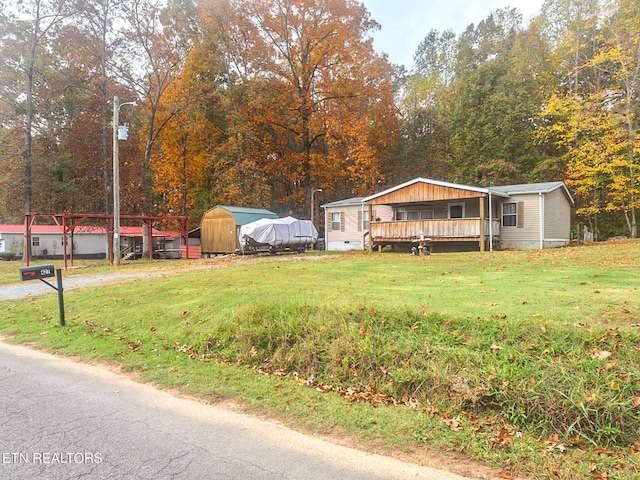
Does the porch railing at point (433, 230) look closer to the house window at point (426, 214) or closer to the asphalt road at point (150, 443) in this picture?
the house window at point (426, 214)

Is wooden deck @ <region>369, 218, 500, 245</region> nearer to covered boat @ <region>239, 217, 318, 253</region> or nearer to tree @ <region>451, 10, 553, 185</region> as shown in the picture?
covered boat @ <region>239, 217, 318, 253</region>

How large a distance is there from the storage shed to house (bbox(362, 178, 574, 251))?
27.8 feet

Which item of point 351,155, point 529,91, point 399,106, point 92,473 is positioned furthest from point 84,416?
point 399,106

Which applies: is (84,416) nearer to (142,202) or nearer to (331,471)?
(331,471)

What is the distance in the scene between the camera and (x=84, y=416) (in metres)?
3.93

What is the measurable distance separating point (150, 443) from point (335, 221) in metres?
26.5

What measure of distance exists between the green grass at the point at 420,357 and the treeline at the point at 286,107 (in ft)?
75.8

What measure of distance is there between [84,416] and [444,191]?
19869 millimetres

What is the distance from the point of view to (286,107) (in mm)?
32812

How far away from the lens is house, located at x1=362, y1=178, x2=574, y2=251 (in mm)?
20391

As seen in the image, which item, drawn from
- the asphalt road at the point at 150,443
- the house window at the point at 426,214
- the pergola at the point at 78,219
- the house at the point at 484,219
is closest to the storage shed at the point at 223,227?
the pergola at the point at 78,219

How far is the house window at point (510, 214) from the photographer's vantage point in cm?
2162

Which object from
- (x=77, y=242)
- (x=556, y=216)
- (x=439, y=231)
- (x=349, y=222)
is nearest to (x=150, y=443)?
(x=439, y=231)

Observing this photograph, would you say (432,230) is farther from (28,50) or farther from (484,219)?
(28,50)
